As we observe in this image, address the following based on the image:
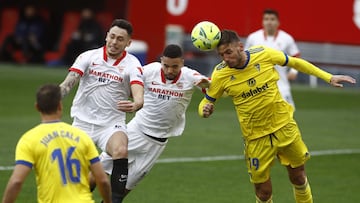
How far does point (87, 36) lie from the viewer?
33500 millimetres

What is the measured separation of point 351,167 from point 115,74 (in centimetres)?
601

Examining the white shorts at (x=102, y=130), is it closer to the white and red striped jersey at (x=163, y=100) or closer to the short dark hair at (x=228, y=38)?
the white and red striped jersey at (x=163, y=100)

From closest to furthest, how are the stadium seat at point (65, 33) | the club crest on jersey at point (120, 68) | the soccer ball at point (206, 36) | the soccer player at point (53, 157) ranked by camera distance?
1. the soccer player at point (53, 157)
2. the soccer ball at point (206, 36)
3. the club crest on jersey at point (120, 68)
4. the stadium seat at point (65, 33)

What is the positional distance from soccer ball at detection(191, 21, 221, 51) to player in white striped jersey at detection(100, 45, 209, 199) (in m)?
0.52

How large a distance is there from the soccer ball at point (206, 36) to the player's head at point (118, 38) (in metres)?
0.82

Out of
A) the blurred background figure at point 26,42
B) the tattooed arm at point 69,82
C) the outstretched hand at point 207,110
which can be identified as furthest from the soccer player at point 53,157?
the blurred background figure at point 26,42

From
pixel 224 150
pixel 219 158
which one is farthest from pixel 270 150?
pixel 224 150

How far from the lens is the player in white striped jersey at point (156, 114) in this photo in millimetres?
11711

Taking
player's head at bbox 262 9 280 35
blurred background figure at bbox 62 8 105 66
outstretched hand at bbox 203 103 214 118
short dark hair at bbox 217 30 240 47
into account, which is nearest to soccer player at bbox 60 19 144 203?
outstretched hand at bbox 203 103 214 118

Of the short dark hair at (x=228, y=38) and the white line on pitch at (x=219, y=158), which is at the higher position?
the short dark hair at (x=228, y=38)

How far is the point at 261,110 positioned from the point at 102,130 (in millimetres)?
1900

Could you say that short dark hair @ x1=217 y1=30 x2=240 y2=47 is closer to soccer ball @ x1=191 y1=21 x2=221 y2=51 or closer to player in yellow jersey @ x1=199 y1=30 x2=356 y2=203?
soccer ball @ x1=191 y1=21 x2=221 y2=51

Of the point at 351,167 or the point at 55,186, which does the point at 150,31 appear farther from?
the point at 55,186

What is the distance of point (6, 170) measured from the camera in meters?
14.7
